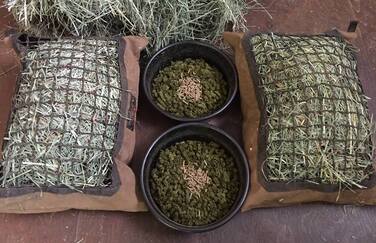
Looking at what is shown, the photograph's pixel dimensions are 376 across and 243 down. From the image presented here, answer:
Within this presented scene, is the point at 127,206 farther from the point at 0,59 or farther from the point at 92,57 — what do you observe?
the point at 0,59

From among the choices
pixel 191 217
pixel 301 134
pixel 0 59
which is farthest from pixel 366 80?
pixel 0 59

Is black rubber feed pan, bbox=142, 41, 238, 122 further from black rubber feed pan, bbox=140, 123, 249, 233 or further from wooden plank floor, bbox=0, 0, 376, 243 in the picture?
wooden plank floor, bbox=0, 0, 376, 243

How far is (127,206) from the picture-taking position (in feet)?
4.49

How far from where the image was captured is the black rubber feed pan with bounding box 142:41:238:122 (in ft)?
5.09

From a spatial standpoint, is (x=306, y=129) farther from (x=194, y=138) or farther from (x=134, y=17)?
(x=134, y=17)

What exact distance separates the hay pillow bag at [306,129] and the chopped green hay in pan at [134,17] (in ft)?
0.85

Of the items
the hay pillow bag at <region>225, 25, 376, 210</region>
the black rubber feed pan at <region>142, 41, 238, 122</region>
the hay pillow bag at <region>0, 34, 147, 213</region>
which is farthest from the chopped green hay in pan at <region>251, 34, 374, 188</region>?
the hay pillow bag at <region>0, 34, 147, 213</region>

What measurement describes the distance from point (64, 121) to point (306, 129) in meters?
0.69

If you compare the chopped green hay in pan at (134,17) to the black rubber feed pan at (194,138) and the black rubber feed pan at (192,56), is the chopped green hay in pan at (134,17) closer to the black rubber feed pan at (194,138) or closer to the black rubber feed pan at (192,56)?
the black rubber feed pan at (192,56)

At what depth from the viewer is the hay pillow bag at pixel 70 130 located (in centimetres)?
129

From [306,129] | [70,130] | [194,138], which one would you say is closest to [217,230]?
[194,138]

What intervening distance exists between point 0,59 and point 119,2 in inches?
20.5

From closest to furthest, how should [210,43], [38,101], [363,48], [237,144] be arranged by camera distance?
[38,101] → [237,144] → [210,43] → [363,48]

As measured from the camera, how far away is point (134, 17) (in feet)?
4.98
